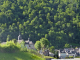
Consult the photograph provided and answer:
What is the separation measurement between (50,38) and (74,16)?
1575 centimetres

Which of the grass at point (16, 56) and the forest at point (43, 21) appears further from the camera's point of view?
the forest at point (43, 21)

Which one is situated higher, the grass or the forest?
the forest

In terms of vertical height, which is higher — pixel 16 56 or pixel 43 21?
pixel 43 21

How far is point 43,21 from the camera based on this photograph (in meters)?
49.9

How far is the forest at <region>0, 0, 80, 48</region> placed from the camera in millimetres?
42194

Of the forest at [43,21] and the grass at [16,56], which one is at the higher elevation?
the forest at [43,21]

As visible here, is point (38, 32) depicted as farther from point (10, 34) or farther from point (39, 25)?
point (10, 34)

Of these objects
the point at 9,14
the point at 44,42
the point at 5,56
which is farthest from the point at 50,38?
the point at 5,56

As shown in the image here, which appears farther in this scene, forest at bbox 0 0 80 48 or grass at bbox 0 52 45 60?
forest at bbox 0 0 80 48

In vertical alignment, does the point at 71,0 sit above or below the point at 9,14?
above

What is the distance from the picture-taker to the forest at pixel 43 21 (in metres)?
42.2

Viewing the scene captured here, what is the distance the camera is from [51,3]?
199ft

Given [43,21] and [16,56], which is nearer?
[16,56]

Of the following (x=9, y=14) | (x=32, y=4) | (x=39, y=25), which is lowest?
(x=39, y=25)
